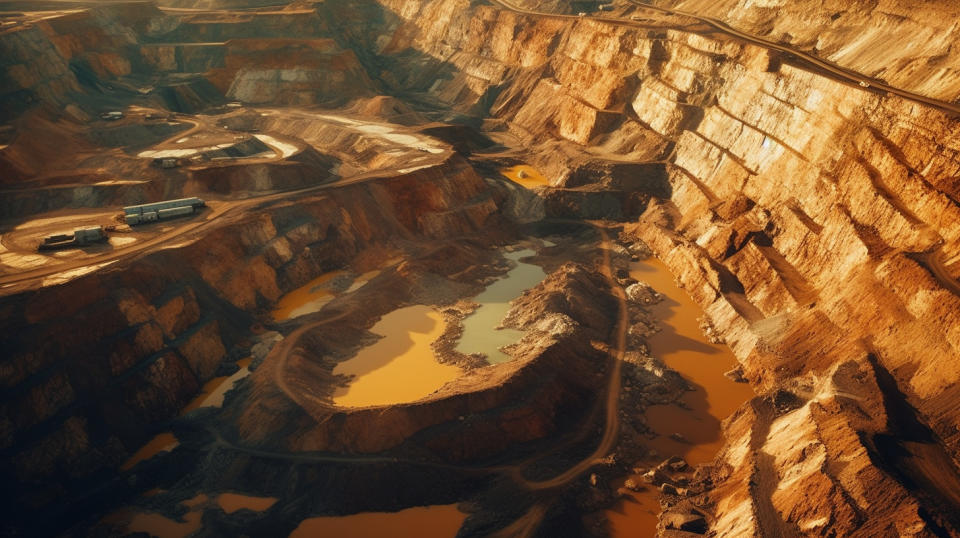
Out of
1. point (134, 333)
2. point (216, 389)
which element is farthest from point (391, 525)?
point (134, 333)

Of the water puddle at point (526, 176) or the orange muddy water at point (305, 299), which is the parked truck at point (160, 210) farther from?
the water puddle at point (526, 176)

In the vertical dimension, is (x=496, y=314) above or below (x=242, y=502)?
above

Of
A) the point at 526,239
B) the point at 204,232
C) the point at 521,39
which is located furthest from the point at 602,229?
the point at 521,39

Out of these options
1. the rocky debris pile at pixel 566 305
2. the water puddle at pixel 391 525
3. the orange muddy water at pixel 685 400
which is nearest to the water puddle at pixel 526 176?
the rocky debris pile at pixel 566 305

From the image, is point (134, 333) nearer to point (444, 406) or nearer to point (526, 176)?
point (444, 406)

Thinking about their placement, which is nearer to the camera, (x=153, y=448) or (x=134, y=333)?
(x=153, y=448)

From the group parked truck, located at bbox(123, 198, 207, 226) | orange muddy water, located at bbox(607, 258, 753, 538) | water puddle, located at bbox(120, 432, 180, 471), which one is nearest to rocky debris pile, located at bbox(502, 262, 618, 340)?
→ orange muddy water, located at bbox(607, 258, 753, 538)

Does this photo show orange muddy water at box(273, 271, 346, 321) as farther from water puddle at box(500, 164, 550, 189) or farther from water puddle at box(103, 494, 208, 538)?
water puddle at box(500, 164, 550, 189)
